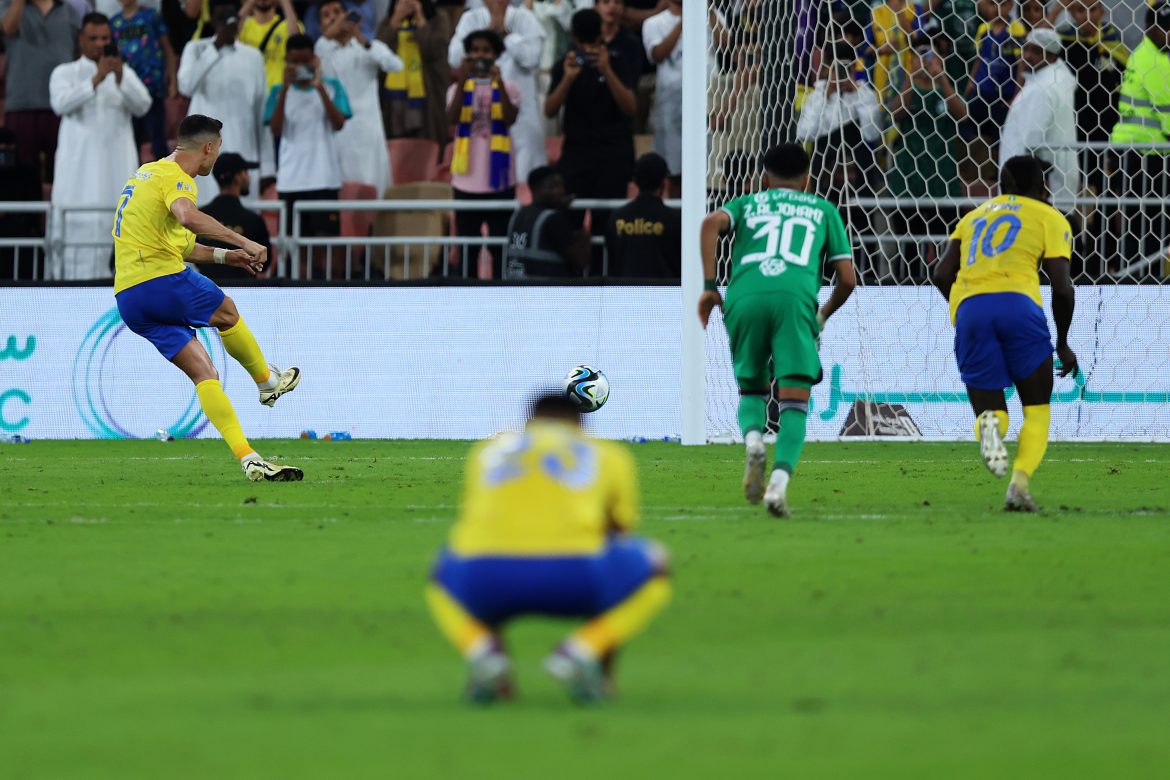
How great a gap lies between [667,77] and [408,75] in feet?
8.79

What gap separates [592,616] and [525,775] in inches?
26.7

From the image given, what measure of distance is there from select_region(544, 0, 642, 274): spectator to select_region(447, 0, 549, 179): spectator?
34cm

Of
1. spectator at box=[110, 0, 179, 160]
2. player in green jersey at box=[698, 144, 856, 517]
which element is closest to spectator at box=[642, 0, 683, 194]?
spectator at box=[110, 0, 179, 160]

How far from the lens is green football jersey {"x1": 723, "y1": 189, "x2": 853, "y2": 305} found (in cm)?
945

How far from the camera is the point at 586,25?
57.1 ft

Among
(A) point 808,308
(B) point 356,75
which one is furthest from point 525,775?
(B) point 356,75

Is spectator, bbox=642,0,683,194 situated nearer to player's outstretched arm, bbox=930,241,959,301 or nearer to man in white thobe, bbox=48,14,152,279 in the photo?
man in white thobe, bbox=48,14,152,279

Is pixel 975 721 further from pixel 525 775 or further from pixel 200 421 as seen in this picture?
pixel 200 421

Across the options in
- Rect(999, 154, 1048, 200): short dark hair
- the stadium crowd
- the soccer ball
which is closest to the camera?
Rect(999, 154, 1048, 200): short dark hair

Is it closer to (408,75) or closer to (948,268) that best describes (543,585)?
(948,268)

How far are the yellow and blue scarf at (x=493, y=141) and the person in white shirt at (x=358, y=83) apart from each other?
1000 millimetres

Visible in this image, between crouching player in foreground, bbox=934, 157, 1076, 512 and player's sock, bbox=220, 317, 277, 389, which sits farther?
player's sock, bbox=220, 317, 277, 389

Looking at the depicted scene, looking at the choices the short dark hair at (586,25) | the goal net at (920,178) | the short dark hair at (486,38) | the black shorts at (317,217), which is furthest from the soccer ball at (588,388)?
the black shorts at (317,217)

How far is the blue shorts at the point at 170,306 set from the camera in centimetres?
1162
